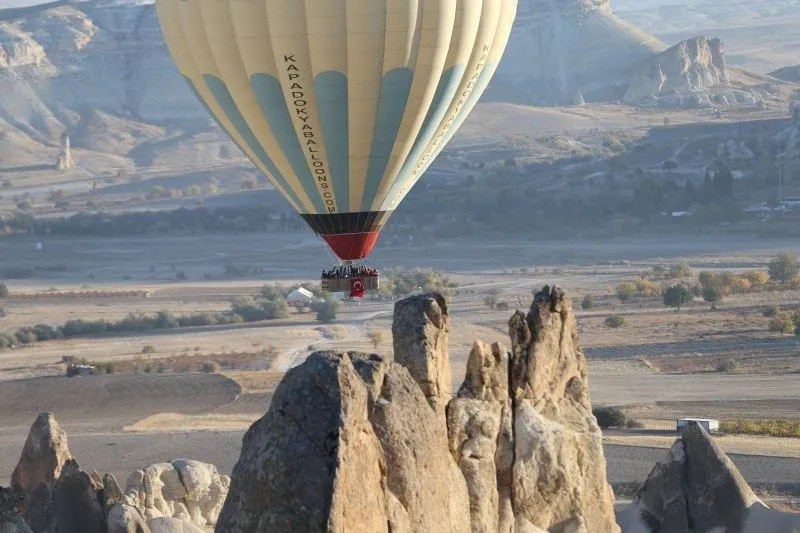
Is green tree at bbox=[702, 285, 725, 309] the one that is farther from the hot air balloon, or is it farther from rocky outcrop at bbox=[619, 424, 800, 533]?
rocky outcrop at bbox=[619, 424, 800, 533]

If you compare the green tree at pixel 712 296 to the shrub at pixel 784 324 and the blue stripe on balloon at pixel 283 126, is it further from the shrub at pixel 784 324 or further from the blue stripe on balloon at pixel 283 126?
the blue stripe on balloon at pixel 283 126

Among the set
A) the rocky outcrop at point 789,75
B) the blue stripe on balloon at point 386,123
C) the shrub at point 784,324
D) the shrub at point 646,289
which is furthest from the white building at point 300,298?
the rocky outcrop at point 789,75

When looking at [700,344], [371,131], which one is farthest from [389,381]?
[700,344]

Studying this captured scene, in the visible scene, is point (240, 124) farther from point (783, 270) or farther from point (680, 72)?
point (680, 72)

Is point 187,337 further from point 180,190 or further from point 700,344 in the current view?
point 180,190

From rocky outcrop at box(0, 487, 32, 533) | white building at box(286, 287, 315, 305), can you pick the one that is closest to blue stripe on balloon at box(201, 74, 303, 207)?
rocky outcrop at box(0, 487, 32, 533)
